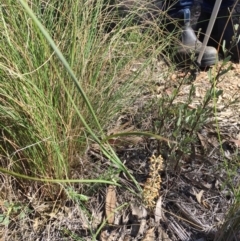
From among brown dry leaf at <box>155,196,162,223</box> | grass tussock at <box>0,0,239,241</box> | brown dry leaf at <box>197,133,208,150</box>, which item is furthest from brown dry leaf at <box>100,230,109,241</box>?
brown dry leaf at <box>197,133,208,150</box>

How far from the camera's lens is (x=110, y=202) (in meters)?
1.28

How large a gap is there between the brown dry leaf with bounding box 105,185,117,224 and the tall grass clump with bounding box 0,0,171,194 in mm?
129

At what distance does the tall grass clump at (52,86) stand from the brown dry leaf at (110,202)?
0.13 meters

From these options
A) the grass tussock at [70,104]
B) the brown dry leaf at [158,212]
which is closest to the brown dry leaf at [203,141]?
the grass tussock at [70,104]

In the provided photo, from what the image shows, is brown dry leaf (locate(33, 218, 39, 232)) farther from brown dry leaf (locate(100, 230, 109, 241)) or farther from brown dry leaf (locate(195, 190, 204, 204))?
brown dry leaf (locate(195, 190, 204, 204))

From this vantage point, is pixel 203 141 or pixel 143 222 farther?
pixel 203 141

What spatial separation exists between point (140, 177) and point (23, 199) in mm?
352

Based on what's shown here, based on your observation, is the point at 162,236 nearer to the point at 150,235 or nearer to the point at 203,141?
the point at 150,235

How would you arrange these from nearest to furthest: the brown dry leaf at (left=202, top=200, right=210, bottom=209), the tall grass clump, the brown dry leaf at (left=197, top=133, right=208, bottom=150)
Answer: the tall grass clump
the brown dry leaf at (left=202, top=200, right=210, bottom=209)
the brown dry leaf at (left=197, top=133, right=208, bottom=150)

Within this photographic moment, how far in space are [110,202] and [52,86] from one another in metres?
0.37

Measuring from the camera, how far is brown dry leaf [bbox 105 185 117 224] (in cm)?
125

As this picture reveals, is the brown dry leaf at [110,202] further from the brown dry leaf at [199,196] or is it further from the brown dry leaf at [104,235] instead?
the brown dry leaf at [199,196]

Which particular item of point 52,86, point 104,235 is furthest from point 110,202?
point 52,86

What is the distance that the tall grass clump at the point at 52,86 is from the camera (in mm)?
1163
